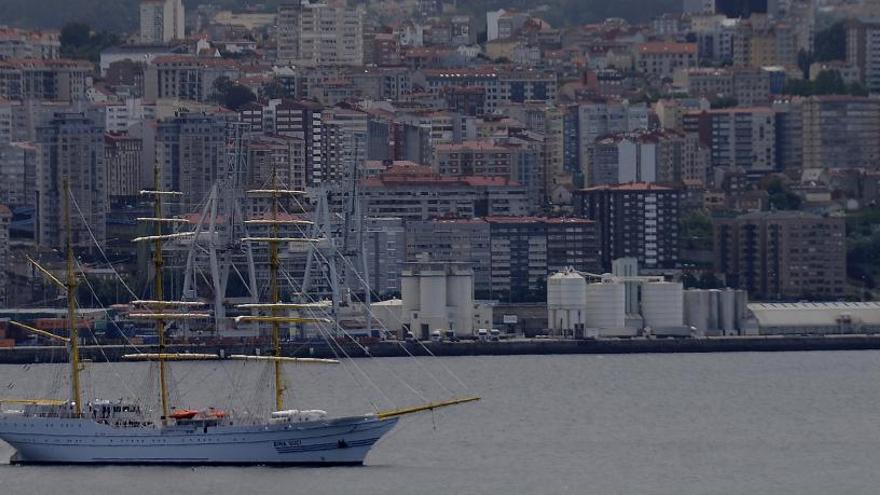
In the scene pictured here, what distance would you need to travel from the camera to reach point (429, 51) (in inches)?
5049

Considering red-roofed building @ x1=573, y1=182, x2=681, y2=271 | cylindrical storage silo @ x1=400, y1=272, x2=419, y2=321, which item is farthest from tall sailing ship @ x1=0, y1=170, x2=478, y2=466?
red-roofed building @ x1=573, y1=182, x2=681, y2=271

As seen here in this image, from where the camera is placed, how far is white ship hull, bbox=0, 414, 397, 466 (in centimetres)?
4544

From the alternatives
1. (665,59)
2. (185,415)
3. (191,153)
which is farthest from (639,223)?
(185,415)

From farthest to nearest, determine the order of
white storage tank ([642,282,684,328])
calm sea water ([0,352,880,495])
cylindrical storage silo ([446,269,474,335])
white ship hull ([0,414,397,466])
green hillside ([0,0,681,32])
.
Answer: green hillside ([0,0,681,32]) → white storage tank ([642,282,684,328]) → cylindrical storage silo ([446,269,474,335]) → white ship hull ([0,414,397,466]) → calm sea water ([0,352,880,495])

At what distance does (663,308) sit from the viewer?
78125mm

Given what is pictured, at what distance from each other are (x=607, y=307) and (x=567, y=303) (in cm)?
90

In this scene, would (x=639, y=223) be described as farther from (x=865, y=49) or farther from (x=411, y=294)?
(x=865, y=49)

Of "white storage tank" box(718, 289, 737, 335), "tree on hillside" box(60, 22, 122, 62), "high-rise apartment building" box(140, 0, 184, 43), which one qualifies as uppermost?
"high-rise apartment building" box(140, 0, 184, 43)

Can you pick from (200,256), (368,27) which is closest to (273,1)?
(368,27)

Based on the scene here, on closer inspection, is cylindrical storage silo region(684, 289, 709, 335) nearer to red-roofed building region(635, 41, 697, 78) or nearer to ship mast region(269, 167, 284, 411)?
ship mast region(269, 167, 284, 411)

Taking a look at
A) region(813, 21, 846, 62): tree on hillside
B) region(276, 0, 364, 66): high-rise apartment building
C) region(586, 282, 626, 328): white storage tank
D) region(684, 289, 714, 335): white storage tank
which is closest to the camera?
region(586, 282, 626, 328): white storage tank

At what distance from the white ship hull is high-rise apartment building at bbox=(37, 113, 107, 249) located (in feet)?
139

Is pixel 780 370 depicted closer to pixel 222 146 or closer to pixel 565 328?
pixel 565 328

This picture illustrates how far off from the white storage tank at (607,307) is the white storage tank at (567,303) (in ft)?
1.15
